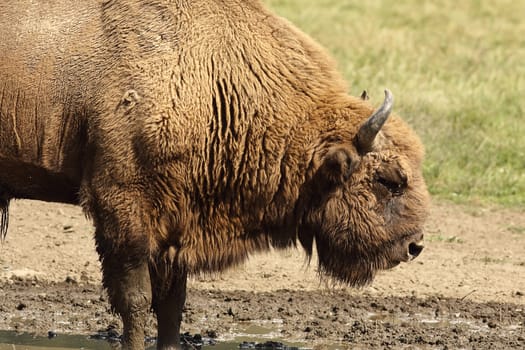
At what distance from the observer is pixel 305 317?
31.5 ft

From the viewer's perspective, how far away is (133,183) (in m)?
7.68

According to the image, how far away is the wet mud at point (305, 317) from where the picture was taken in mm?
9094

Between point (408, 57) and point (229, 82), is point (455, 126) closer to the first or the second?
point (408, 57)

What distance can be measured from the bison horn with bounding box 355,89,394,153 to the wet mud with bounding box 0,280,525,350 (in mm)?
1904

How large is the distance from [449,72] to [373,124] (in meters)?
10.2

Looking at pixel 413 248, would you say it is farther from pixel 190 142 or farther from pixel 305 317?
pixel 305 317

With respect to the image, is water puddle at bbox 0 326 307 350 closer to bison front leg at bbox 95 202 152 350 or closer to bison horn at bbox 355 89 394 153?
bison front leg at bbox 95 202 152 350

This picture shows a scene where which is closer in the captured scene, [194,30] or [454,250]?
[194,30]

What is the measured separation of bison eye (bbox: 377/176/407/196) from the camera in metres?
7.78

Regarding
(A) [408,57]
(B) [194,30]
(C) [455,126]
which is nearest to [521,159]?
(C) [455,126]

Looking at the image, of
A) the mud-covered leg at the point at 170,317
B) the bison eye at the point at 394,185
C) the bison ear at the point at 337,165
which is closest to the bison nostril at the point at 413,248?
the bison eye at the point at 394,185

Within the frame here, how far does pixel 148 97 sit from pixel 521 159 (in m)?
7.39

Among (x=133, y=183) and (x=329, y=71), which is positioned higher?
(x=329, y=71)

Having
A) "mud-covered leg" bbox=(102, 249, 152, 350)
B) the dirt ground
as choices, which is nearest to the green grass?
the dirt ground
